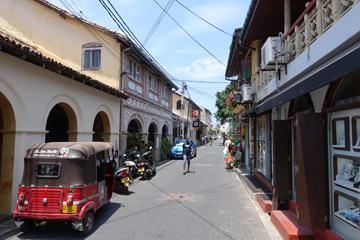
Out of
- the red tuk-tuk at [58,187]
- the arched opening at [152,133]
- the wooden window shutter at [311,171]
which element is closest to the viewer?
the wooden window shutter at [311,171]

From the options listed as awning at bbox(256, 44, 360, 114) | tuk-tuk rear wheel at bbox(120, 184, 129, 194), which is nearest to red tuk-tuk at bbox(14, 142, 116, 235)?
tuk-tuk rear wheel at bbox(120, 184, 129, 194)

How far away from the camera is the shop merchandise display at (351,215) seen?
3.69 meters

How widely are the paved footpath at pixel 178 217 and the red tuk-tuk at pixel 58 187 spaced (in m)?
0.46

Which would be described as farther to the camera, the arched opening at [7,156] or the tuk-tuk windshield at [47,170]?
the arched opening at [7,156]

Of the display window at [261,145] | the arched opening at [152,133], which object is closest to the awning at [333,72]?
the display window at [261,145]

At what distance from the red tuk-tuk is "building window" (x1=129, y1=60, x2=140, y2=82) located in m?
8.79

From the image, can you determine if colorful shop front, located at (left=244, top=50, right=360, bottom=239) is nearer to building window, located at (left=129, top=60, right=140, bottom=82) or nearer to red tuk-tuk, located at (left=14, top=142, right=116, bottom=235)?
red tuk-tuk, located at (left=14, top=142, right=116, bottom=235)

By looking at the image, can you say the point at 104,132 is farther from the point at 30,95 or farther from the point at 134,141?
the point at 30,95

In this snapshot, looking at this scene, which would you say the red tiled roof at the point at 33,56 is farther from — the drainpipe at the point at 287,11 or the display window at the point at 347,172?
the display window at the point at 347,172

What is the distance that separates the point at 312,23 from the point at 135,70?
36.7ft

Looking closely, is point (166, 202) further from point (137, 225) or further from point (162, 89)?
point (162, 89)

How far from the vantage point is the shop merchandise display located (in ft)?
12.1

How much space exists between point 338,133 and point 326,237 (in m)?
1.72

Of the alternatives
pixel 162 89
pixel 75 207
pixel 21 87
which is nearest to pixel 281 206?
pixel 75 207
